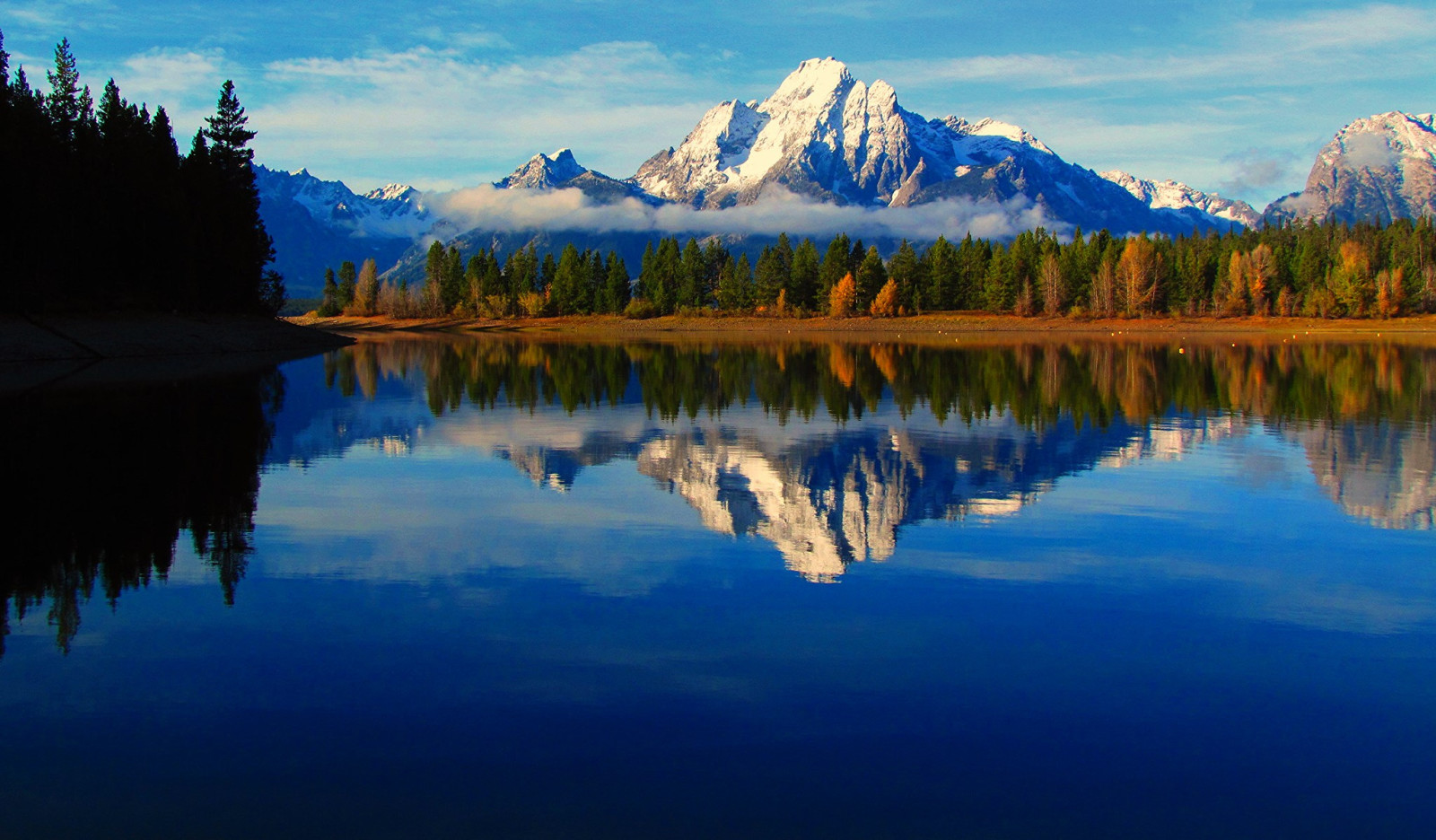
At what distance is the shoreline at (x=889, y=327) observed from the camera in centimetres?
14862

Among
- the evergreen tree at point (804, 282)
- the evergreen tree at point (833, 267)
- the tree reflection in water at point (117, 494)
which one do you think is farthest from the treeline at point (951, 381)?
the evergreen tree at point (804, 282)

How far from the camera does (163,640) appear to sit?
12.8m

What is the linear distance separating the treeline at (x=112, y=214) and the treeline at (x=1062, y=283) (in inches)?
3778

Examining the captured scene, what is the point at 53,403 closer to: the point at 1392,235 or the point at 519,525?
the point at 519,525

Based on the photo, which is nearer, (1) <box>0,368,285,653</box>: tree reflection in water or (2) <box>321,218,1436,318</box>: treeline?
(1) <box>0,368,285,653</box>: tree reflection in water

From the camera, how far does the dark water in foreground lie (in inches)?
351

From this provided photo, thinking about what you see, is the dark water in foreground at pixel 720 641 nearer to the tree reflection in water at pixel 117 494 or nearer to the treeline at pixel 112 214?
the tree reflection in water at pixel 117 494

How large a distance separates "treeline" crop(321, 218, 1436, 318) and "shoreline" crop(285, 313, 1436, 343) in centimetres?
388

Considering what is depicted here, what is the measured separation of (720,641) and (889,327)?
164688 millimetres

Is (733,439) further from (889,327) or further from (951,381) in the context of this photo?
(889,327)

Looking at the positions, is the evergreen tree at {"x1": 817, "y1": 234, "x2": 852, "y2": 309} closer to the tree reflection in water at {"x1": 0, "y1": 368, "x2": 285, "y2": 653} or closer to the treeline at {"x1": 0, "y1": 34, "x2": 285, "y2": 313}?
the treeline at {"x1": 0, "y1": 34, "x2": 285, "y2": 313}

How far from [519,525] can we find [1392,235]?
739ft

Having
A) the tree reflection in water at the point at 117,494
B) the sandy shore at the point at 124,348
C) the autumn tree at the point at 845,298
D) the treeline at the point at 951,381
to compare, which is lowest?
the tree reflection in water at the point at 117,494

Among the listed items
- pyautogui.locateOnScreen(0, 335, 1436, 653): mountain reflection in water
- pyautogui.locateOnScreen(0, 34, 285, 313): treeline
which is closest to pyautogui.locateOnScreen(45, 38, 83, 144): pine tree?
pyautogui.locateOnScreen(0, 34, 285, 313): treeline
